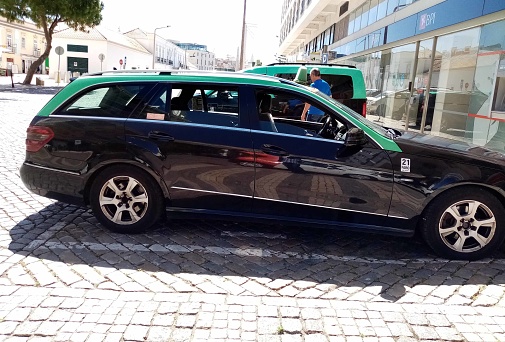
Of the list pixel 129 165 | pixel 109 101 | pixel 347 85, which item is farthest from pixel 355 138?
pixel 347 85

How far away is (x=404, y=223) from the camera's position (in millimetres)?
3916

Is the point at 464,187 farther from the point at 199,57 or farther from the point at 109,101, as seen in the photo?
the point at 199,57

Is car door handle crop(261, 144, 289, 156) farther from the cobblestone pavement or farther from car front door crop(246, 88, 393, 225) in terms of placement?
the cobblestone pavement

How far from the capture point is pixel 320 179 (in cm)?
388

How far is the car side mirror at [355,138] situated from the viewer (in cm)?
384

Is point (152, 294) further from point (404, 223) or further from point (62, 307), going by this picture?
point (404, 223)

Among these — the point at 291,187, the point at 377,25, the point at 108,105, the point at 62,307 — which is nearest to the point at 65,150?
the point at 108,105

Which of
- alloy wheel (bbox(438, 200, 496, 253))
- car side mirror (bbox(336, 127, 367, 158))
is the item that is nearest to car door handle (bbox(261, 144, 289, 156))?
car side mirror (bbox(336, 127, 367, 158))

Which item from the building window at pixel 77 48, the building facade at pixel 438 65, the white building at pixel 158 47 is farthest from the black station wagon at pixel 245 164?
the white building at pixel 158 47

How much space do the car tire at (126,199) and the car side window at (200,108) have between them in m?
0.71

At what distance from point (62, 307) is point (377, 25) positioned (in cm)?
1666

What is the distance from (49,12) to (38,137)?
99.0ft

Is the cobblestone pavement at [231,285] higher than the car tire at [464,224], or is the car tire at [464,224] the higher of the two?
the car tire at [464,224]

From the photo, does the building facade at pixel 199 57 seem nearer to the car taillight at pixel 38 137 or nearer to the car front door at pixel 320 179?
the car taillight at pixel 38 137
